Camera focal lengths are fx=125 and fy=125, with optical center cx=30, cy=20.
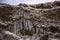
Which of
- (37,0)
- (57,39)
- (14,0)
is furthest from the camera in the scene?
(14,0)

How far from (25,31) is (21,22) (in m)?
0.24

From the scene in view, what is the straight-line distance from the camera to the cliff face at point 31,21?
279cm

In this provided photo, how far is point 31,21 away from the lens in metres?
2.99

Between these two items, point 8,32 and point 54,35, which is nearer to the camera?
point 54,35

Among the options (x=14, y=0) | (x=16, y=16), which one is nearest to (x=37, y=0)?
(x=14, y=0)

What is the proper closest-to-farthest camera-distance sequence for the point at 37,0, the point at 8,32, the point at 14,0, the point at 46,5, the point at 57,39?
1. the point at 57,39
2. the point at 8,32
3. the point at 46,5
4. the point at 37,0
5. the point at 14,0

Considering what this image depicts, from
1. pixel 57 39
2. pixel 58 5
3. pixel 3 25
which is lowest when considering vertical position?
pixel 57 39

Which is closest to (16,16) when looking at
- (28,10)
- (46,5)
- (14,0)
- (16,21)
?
(16,21)

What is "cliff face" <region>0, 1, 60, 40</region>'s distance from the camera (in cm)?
279

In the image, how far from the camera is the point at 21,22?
3.04 meters

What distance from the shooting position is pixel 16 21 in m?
3.06

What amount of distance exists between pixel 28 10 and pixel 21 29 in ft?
1.63

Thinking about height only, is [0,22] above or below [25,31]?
above

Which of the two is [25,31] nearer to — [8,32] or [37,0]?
[8,32]
